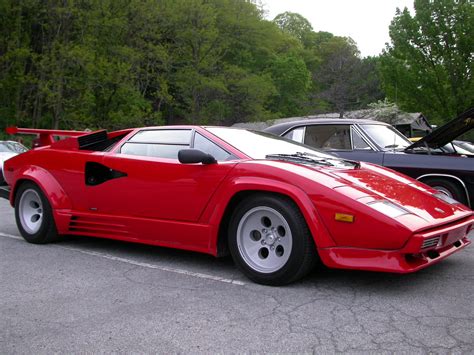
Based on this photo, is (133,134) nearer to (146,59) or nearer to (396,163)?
(396,163)

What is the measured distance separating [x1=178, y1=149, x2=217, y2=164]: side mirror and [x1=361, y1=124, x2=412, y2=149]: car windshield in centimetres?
391

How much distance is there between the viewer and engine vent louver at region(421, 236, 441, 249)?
12.0ft

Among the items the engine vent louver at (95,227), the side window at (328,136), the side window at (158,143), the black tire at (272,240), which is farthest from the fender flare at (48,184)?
the side window at (328,136)

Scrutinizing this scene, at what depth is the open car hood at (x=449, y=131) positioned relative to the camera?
6.73 m

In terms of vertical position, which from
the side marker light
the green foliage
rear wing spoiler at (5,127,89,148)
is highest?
the green foliage

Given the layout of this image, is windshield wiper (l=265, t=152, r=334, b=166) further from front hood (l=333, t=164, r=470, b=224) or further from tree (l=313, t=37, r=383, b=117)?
tree (l=313, t=37, r=383, b=117)

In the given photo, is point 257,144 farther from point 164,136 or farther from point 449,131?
point 449,131

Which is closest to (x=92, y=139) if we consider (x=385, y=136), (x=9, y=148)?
(x=385, y=136)

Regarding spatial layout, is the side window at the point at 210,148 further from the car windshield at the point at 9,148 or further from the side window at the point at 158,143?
the car windshield at the point at 9,148

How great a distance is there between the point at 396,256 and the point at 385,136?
457cm

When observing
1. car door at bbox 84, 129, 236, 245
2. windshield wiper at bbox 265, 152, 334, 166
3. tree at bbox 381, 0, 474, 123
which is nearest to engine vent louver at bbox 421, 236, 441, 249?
windshield wiper at bbox 265, 152, 334, 166

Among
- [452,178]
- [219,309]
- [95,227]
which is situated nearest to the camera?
[219,309]

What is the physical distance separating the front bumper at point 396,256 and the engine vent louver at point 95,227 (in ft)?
7.11

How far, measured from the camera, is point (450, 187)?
6.99 m
